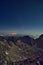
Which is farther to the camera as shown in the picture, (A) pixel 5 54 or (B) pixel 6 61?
(A) pixel 5 54

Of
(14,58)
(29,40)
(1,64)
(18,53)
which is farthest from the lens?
(29,40)

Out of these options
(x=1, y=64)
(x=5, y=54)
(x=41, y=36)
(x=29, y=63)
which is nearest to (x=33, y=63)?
(x=29, y=63)

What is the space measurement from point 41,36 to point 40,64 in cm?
2967

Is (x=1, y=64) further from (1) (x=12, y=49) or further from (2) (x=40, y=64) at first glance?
(2) (x=40, y=64)

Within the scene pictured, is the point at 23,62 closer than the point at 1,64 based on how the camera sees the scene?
A: No

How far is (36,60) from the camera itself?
57250 millimetres

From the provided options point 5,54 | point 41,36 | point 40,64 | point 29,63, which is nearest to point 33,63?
point 29,63

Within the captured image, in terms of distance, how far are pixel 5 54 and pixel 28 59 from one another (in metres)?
8.10

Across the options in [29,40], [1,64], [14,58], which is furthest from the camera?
[29,40]

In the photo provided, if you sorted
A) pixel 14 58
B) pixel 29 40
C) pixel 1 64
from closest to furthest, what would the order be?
pixel 1 64, pixel 14 58, pixel 29 40

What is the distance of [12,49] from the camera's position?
59.6 meters

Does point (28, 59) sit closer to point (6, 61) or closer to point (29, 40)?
point (6, 61)

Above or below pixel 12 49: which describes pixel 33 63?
below

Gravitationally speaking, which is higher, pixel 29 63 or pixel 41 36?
pixel 41 36
